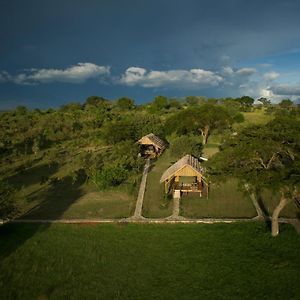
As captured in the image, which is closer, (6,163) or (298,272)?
(298,272)

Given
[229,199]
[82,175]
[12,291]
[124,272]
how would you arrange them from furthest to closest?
[82,175] → [229,199] → [124,272] → [12,291]

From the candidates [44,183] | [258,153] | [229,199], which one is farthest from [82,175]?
[258,153]

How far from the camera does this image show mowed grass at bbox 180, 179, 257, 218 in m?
19.9

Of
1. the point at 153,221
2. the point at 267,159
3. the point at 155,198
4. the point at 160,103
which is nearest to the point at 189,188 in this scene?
the point at 155,198

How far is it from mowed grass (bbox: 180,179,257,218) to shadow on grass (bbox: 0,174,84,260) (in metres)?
7.21

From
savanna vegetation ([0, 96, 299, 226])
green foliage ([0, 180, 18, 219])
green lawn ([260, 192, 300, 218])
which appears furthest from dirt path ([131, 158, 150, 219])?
green lawn ([260, 192, 300, 218])

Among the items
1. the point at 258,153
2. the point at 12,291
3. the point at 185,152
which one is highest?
the point at 258,153

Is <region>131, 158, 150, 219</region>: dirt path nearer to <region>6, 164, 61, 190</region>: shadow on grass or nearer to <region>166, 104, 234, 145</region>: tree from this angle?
<region>6, 164, 61, 190</region>: shadow on grass

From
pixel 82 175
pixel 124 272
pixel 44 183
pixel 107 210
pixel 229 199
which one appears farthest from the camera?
pixel 82 175

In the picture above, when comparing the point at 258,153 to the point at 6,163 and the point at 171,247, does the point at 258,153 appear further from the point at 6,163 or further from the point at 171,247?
the point at 6,163

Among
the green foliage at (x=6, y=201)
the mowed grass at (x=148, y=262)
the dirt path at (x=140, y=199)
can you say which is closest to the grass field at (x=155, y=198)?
the dirt path at (x=140, y=199)

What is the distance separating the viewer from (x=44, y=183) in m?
26.2

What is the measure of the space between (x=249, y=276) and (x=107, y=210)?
966 centimetres

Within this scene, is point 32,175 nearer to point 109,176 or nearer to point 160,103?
point 109,176
